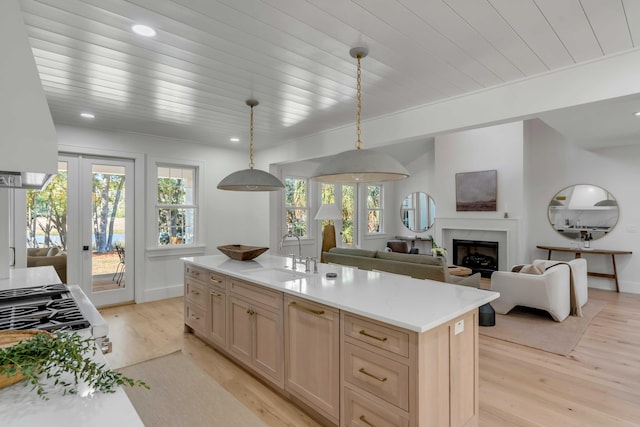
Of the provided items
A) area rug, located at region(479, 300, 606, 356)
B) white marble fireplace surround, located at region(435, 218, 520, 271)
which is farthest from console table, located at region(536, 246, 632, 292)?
area rug, located at region(479, 300, 606, 356)

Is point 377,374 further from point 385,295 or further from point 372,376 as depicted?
point 385,295

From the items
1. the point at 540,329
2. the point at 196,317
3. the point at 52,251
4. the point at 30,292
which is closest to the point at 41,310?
the point at 30,292

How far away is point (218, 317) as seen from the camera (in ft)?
10.5

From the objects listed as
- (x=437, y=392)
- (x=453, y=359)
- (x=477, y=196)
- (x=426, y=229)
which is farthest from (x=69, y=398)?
(x=426, y=229)

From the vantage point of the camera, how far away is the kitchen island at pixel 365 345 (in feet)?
5.49

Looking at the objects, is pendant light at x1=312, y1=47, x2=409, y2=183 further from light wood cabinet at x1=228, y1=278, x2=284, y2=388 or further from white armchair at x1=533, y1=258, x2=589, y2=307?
white armchair at x1=533, y1=258, x2=589, y2=307

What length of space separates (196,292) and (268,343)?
4.59ft

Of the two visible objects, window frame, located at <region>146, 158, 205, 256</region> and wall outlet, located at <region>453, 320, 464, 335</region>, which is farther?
window frame, located at <region>146, 158, 205, 256</region>

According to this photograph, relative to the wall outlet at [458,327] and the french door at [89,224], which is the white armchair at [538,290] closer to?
the wall outlet at [458,327]

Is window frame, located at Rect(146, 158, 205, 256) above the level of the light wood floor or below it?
above

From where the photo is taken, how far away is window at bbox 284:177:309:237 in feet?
22.0

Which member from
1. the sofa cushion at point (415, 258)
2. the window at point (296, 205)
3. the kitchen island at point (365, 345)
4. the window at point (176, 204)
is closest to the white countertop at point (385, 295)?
the kitchen island at point (365, 345)

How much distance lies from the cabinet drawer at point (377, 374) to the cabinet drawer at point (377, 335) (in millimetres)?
60

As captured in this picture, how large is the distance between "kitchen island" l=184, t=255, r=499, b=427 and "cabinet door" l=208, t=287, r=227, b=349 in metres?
0.21
